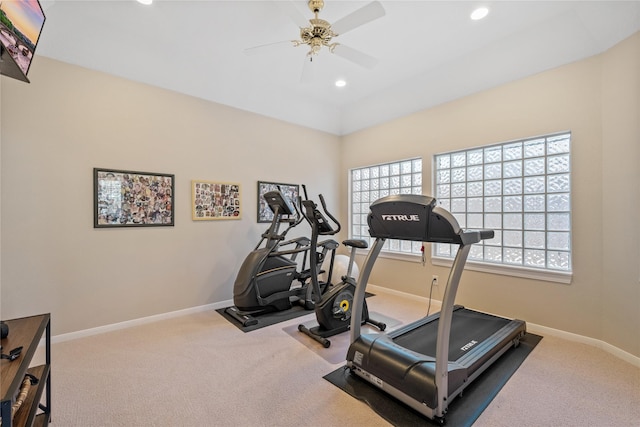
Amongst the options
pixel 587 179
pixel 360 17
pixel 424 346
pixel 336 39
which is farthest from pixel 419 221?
pixel 336 39

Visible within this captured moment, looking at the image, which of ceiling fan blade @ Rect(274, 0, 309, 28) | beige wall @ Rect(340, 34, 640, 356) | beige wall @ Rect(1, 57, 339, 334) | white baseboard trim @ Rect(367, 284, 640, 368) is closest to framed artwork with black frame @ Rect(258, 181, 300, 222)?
beige wall @ Rect(1, 57, 339, 334)

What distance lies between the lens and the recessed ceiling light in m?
2.79

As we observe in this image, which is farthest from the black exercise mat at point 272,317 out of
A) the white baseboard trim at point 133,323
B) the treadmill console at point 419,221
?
the treadmill console at point 419,221

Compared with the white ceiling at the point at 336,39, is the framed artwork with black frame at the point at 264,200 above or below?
below

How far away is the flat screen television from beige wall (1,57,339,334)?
1.49 metres

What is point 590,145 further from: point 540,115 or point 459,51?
point 459,51

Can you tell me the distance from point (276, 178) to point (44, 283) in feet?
10.3

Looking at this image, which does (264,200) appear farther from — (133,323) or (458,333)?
(458,333)

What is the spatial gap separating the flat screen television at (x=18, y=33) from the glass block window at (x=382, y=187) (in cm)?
442

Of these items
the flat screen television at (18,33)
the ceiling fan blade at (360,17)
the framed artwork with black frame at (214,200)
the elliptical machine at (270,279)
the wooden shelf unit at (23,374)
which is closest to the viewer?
the wooden shelf unit at (23,374)

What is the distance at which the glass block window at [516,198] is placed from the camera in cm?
317

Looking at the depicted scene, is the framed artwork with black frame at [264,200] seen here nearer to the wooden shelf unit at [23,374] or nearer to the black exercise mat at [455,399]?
the black exercise mat at [455,399]

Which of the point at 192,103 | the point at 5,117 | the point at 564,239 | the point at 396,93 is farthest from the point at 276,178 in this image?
the point at 564,239

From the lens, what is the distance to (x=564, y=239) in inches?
124
